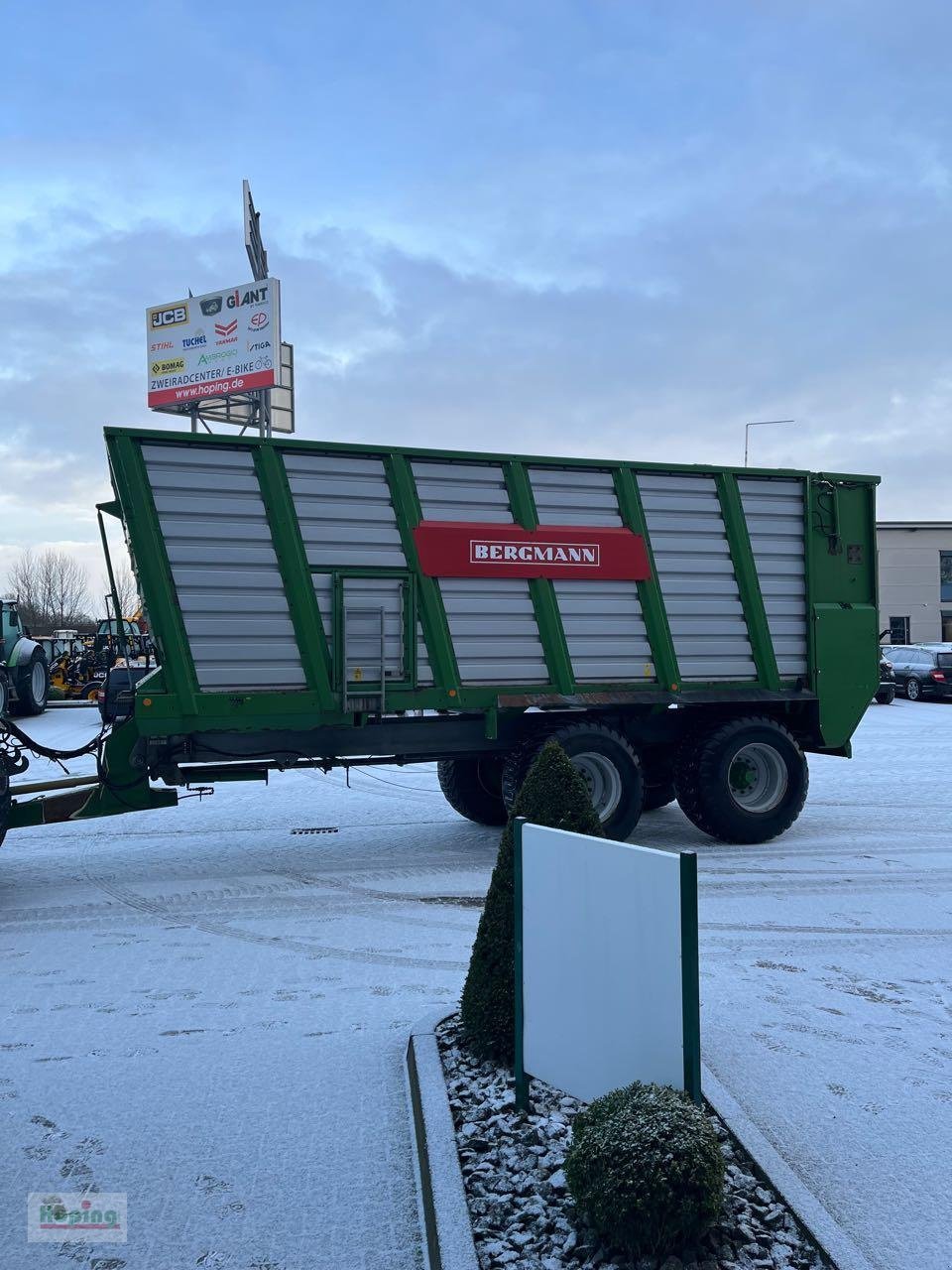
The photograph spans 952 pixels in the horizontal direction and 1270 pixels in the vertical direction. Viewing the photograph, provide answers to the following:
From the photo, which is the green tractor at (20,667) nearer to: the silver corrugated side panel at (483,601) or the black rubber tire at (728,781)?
the silver corrugated side panel at (483,601)

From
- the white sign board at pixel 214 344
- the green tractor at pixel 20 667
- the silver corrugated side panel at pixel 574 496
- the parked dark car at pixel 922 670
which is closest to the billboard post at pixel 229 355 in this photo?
the white sign board at pixel 214 344

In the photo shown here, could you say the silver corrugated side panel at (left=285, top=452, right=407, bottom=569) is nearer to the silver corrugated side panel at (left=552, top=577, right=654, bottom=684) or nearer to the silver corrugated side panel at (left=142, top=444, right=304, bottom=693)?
the silver corrugated side panel at (left=142, top=444, right=304, bottom=693)

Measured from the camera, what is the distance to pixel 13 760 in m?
8.61

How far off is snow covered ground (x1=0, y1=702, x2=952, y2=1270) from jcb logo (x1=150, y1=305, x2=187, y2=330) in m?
32.4

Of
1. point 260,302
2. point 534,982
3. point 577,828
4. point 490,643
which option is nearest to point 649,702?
point 490,643

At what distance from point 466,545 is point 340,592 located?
3.77ft

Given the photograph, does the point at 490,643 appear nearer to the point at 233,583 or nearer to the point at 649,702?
the point at 649,702

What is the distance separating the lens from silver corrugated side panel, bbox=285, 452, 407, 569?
28.3 ft

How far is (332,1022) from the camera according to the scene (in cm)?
526

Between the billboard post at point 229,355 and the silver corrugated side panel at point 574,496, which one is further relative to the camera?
the billboard post at point 229,355

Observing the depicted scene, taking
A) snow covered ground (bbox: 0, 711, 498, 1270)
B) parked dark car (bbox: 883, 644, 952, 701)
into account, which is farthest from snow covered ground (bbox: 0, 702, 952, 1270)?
parked dark car (bbox: 883, 644, 952, 701)

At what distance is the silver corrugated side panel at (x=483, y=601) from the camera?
905 centimetres

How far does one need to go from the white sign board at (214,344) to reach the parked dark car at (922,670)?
72.7ft

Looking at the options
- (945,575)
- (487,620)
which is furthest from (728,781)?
(945,575)
